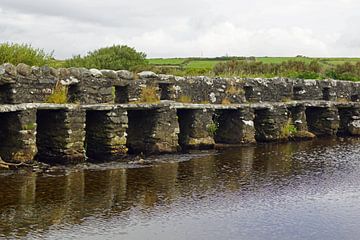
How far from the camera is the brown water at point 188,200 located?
9.09 m

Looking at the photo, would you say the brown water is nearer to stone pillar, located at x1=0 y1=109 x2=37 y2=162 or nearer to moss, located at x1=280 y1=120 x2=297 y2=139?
stone pillar, located at x1=0 y1=109 x2=37 y2=162

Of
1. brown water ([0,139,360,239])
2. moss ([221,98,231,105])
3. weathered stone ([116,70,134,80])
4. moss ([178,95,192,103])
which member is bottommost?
brown water ([0,139,360,239])

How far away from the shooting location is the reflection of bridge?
47.5 feet

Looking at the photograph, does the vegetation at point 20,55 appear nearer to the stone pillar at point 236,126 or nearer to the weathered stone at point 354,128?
the stone pillar at point 236,126

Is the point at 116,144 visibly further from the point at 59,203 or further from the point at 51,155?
the point at 59,203

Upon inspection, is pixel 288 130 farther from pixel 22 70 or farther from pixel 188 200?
pixel 188 200

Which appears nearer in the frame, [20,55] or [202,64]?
[20,55]

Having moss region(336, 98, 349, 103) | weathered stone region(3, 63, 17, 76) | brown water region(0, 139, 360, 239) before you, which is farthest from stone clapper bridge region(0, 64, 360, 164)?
brown water region(0, 139, 360, 239)

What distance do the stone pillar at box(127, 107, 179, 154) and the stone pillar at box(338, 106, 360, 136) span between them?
30.7ft

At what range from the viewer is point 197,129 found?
18.7 m

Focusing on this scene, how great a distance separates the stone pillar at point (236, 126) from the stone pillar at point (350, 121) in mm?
5893

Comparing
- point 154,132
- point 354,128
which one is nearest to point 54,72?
point 154,132

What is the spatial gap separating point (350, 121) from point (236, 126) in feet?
21.5

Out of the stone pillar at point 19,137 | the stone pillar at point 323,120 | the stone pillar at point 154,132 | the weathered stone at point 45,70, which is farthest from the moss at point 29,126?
the stone pillar at point 323,120
